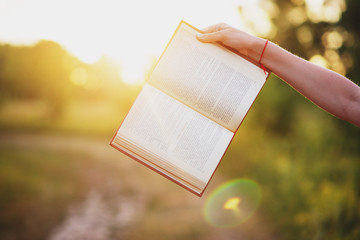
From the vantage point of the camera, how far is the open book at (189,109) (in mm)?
1529

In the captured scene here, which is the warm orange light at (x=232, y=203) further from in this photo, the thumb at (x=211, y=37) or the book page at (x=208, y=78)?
the thumb at (x=211, y=37)

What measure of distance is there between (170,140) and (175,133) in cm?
4

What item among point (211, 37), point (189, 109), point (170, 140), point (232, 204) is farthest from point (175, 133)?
point (232, 204)

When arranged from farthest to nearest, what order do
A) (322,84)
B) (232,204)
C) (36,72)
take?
(36,72) < (232,204) < (322,84)

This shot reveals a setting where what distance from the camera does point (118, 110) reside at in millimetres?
26141

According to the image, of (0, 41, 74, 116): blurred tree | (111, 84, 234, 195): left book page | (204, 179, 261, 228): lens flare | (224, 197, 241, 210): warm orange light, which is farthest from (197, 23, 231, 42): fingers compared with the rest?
(0, 41, 74, 116): blurred tree

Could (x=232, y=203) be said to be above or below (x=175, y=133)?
below

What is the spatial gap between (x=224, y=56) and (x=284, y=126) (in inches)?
471

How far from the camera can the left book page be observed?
1.53 metres

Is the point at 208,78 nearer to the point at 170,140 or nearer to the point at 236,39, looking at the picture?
the point at 236,39

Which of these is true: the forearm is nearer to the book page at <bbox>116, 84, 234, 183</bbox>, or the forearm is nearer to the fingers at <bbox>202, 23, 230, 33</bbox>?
the fingers at <bbox>202, 23, 230, 33</bbox>

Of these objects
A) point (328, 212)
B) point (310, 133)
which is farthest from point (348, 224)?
point (310, 133)

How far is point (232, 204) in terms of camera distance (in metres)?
6.79

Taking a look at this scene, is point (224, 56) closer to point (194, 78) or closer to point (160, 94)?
point (194, 78)
